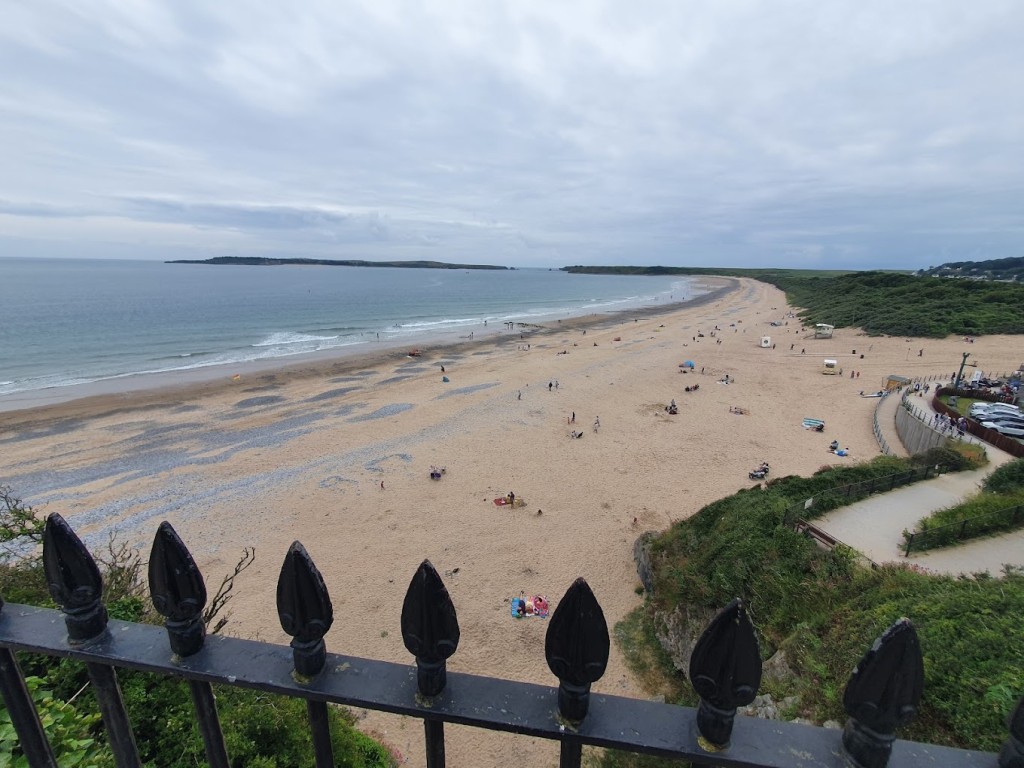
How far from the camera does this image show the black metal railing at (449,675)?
143 cm

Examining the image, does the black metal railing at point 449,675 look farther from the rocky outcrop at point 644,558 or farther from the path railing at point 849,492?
the rocky outcrop at point 644,558

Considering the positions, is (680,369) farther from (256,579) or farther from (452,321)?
(452,321)

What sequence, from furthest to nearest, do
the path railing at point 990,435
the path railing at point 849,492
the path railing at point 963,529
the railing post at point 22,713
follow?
the path railing at point 990,435, the path railing at point 849,492, the path railing at point 963,529, the railing post at point 22,713

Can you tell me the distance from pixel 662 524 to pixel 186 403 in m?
30.1

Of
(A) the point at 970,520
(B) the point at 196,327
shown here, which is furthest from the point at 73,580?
(B) the point at 196,327

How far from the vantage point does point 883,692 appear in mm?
1421

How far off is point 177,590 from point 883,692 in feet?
7.13

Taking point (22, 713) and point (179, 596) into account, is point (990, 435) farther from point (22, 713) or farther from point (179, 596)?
point (22, 713)

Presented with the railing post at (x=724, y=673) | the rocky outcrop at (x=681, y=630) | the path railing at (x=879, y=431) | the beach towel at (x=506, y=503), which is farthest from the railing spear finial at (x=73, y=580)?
the path railing at (x=879, y=431)

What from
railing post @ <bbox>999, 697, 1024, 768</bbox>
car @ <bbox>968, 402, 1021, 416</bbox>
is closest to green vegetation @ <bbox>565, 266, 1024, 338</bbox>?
car @ <bbox>968, 402, 1021, 416</bbox>

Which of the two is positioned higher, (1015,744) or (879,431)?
(1015,744)

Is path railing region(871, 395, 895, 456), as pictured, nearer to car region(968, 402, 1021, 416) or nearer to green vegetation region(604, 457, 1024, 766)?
car region(968, 402, 1021, 416)

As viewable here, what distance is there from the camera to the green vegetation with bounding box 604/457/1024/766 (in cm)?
637

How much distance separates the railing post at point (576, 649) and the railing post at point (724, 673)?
0.97ft
